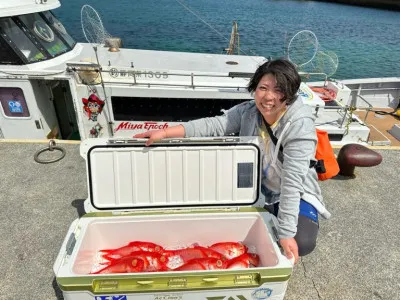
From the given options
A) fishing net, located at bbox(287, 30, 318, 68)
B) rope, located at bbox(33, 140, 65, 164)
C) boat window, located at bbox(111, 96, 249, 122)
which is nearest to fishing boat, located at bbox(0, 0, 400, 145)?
boat window, located at bbox(111, 96, 249, 122)

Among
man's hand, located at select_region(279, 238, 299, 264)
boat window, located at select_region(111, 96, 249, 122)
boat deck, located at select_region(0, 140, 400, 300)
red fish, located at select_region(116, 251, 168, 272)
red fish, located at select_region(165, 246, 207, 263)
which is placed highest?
man's hand, located at select_region(279, 238, 299, 264)

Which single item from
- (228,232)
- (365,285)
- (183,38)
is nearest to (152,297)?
(228,232)

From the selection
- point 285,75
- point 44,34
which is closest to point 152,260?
point 285,75

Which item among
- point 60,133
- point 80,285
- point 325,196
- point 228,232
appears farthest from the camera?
point 60,133

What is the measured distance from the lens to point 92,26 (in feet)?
25.3

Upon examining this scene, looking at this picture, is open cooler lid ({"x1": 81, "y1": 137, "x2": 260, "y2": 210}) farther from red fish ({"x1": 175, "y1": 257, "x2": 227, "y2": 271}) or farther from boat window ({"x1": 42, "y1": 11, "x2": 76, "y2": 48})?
boat window ({"x1": 42, "y1": 11, "x2": 76, "y2": 48})

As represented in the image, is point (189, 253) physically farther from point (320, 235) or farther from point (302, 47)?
point (302, 47)

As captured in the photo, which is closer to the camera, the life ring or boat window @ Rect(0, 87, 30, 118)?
boat window @ Rect(0, 87, 30, 118)

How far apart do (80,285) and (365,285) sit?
312cm

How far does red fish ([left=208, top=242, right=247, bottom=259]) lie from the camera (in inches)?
117

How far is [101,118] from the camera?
704 centimetres

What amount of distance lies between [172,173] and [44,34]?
6.70m

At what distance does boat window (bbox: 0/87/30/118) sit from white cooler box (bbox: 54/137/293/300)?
17.4ft

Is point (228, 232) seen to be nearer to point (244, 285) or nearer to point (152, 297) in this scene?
point (244, 285)
